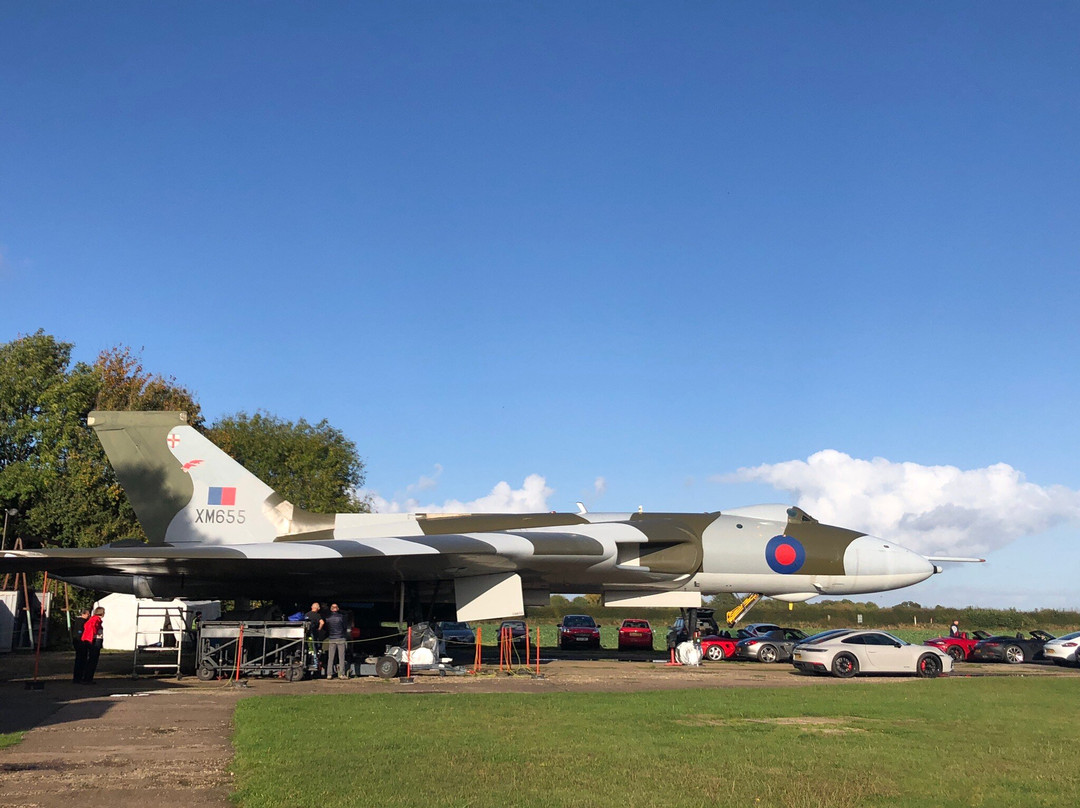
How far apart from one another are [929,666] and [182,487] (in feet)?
57.1

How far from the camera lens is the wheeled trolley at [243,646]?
1698cm

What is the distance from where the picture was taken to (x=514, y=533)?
1944cm

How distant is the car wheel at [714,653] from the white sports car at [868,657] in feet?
23.3

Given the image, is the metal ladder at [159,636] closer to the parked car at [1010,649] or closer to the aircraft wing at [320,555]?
the aircraft wing at [320,555]

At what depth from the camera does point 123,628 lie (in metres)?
29.2

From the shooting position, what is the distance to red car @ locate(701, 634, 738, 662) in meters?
26.2

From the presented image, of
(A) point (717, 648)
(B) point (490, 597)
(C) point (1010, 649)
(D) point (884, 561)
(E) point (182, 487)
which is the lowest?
(C) point (1010, 649)

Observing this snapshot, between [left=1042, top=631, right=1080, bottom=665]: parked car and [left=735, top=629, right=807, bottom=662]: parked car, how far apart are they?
24.4ft

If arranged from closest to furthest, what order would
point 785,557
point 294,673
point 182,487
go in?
point 294,673
point 785,557
point 182,487

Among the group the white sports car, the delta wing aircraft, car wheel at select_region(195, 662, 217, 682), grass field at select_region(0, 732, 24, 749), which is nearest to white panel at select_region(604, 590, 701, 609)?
the delta wing aircraft

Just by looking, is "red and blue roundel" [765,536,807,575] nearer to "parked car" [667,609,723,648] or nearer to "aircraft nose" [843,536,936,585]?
"aircraft nose" [843,536,936,585]

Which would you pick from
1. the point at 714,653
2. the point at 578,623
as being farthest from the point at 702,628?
the point at 578,623

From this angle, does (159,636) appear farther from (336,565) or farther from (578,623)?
(578,623)

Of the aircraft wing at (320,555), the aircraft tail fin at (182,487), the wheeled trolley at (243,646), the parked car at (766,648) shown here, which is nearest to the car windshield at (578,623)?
the parked car at (766,648)
